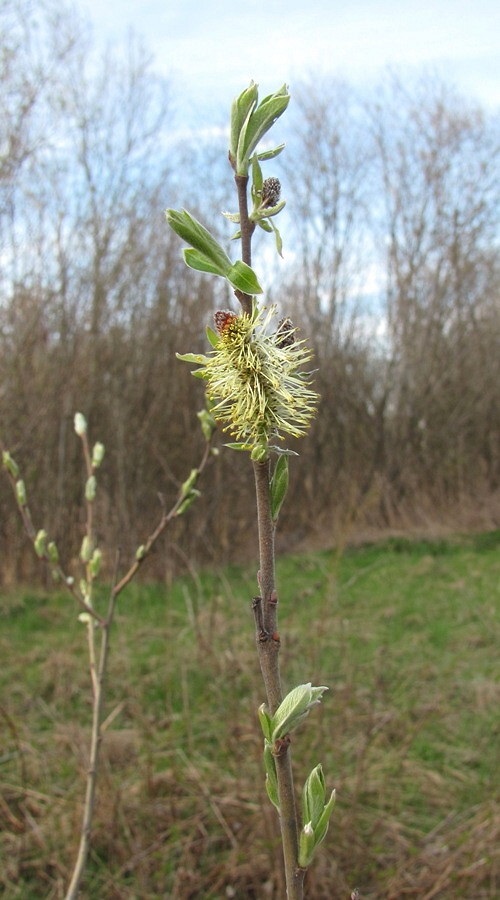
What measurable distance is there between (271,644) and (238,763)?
2294 millimetres

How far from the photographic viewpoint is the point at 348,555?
8.34 meters

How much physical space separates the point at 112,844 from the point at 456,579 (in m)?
4.85

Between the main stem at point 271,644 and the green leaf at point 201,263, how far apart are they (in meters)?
0.03

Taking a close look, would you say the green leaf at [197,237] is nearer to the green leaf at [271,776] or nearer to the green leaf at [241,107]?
the green leaf at [241,107]

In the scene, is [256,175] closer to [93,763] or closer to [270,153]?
[270,153]

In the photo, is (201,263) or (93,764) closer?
(201,263)

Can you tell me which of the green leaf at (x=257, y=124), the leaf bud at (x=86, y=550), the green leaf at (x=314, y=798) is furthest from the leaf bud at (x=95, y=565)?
the green leaf at (x=257, y=124)

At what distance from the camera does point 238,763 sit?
2.65 metres

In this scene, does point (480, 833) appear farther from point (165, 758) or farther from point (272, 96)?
point (272, 96)

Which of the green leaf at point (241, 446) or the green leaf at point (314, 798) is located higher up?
the green leaf at point (241, 446)

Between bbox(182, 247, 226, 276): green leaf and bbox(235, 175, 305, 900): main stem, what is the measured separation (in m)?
0.03

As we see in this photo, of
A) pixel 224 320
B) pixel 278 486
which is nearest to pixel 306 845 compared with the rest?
pixel 278 486

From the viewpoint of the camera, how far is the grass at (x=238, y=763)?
2541 mm

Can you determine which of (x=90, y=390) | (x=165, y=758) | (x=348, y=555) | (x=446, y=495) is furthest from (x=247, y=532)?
(x=165, y=758)
